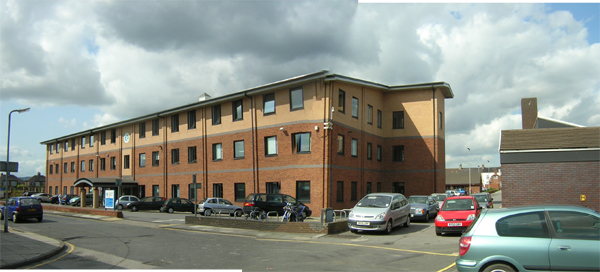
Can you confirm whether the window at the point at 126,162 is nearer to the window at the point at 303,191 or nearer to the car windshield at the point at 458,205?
the window at the point at 303,191

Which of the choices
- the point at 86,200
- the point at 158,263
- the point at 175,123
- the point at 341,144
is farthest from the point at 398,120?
the point at 86,200

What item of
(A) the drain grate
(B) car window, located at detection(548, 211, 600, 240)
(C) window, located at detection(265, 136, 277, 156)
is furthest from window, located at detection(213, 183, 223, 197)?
(B) car window, located at detection(548, 211, 600, 240)

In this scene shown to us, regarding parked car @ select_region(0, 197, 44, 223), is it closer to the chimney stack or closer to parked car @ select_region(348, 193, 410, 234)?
parked car @ select_region(348, 193, 410, 234)

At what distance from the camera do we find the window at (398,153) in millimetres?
36000

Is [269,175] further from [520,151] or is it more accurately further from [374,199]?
[520,151]

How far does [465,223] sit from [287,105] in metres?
16.2

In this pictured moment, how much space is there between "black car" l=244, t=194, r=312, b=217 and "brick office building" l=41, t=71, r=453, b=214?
2.23m

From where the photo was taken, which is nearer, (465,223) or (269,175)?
(465,223)

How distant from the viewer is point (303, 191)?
93.4 ft

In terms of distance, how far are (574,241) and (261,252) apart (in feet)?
27.4

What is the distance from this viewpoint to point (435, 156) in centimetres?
3475

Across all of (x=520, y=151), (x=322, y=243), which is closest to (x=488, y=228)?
(x=322, y=243)

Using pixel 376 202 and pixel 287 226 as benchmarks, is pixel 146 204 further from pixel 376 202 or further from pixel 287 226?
Answer: pixel 376 202

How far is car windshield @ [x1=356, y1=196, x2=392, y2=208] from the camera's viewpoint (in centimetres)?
1814
